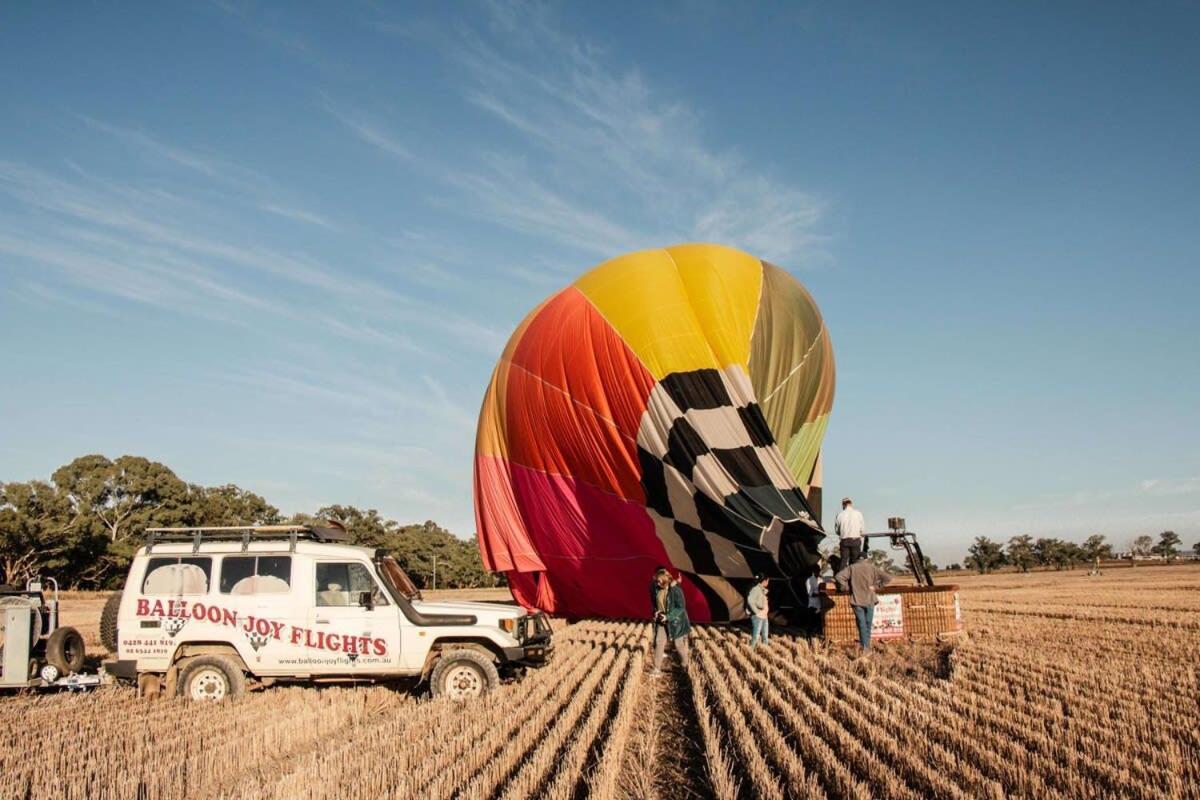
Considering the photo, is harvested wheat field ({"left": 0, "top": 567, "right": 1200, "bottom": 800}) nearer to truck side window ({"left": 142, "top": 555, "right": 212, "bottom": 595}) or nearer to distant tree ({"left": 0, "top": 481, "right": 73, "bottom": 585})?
truck side window ({"left": 142, "top": 555, "right": 212, "bottom": 595})

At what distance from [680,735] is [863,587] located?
593 cm

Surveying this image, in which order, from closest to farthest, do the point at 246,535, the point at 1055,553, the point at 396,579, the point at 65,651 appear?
the point at 246,535 → the point at 396,579 → the point at 65,651 → the point at 1055,553

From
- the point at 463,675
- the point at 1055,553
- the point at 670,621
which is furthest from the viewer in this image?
the point at 1055,553

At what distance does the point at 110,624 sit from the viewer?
1133 cm

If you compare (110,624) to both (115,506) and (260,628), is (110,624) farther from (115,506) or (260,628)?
(115,506)

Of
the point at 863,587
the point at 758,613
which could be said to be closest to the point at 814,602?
the point at 758,613

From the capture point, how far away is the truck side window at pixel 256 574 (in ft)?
36.7

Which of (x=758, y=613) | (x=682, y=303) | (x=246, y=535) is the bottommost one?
(x=758, y=613)

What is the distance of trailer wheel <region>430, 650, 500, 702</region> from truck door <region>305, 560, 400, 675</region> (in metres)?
0.54

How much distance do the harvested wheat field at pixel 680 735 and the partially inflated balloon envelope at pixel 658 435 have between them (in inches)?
146

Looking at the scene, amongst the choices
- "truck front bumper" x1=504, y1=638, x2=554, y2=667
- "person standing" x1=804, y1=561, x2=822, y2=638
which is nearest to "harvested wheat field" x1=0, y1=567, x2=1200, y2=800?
"truck front bumper" x1=504, y1=638, x2=554, y2=667

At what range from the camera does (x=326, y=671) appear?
10.9 metres

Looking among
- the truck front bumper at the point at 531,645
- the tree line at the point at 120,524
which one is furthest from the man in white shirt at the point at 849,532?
the tree line at the point at 120,524

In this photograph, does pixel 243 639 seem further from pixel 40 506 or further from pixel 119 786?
pixel 40 506
